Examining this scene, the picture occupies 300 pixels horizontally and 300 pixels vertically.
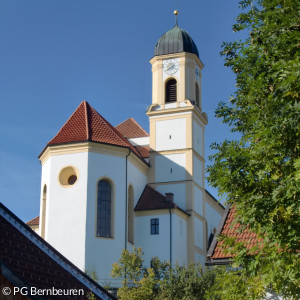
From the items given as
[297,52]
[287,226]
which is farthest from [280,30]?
[287,226]

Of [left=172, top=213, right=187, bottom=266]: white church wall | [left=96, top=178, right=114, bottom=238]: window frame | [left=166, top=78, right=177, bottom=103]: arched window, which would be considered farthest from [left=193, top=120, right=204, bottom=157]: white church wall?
[left=96, top=178, right=114, bottom=238]: window frame

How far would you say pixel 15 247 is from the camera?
472 inches

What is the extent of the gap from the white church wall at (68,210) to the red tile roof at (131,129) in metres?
9.34

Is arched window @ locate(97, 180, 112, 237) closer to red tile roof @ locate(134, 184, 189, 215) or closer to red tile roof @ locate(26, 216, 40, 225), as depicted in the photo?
red tile roof @ locate(134, 184, 189, 215)

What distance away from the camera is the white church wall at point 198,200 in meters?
40.4

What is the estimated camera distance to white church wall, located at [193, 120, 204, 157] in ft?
137

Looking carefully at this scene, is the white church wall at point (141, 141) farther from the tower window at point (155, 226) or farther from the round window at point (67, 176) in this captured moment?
the round window at point (67, 176)

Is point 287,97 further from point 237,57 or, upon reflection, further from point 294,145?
point 237,57

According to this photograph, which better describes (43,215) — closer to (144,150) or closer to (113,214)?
(113,214)

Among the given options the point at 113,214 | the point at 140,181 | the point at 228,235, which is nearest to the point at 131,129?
the point at 140,181

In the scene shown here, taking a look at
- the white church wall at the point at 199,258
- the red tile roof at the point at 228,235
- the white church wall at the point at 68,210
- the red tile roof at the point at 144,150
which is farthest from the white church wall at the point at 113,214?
the red tile roof at the point at 228,235

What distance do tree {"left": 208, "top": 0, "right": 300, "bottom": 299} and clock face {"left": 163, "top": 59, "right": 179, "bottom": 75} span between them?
3027cm

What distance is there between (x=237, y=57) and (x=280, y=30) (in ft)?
3.99

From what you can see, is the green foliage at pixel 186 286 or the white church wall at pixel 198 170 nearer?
the green foliage at pixel 186 286
